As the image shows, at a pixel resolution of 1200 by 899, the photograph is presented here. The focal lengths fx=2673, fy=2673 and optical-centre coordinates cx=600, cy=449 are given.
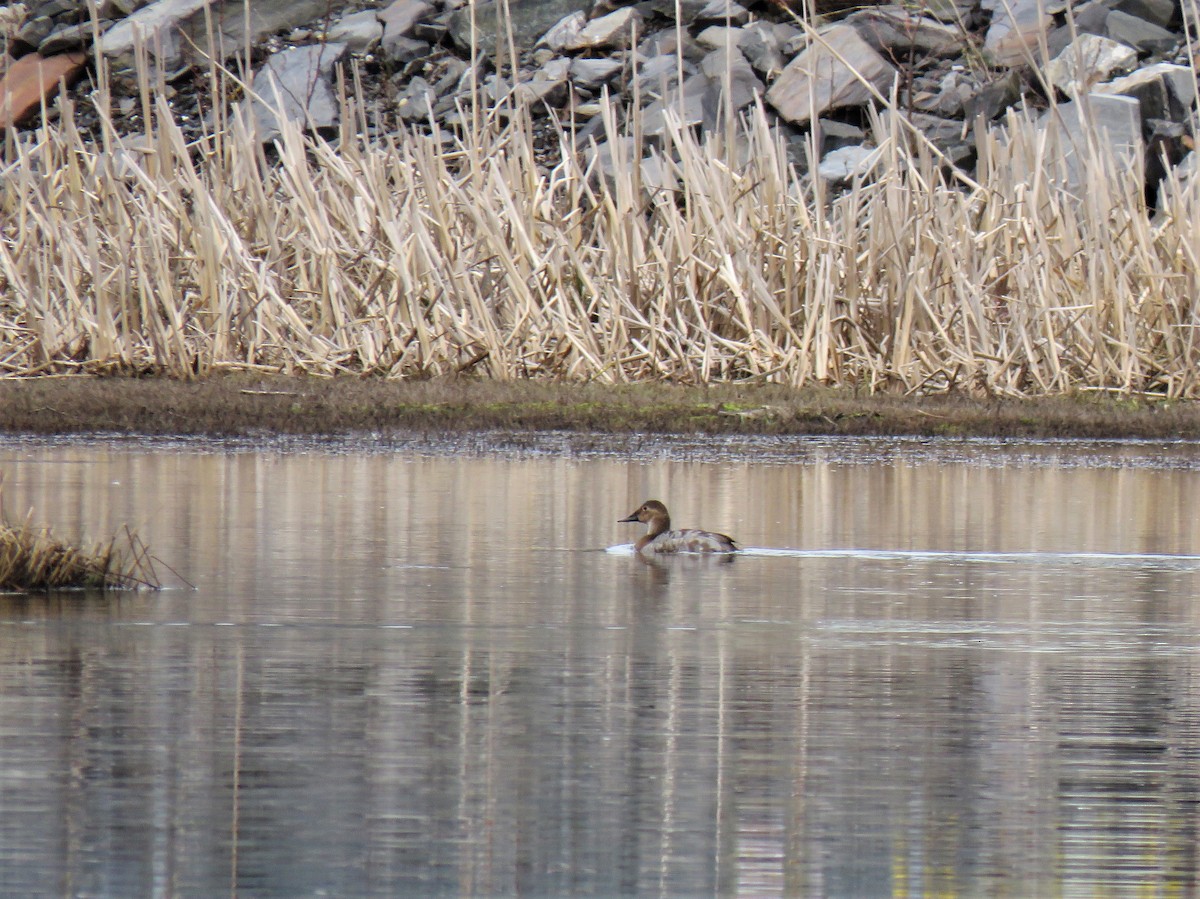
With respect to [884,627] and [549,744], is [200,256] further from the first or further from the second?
[549,744]

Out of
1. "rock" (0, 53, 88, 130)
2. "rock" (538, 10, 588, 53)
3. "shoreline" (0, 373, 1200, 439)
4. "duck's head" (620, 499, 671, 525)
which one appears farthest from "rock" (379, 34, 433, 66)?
"duck's head" (620, 499, 671, 525)

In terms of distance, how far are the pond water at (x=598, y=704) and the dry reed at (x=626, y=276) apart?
491 centimetres

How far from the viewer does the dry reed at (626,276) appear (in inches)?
578

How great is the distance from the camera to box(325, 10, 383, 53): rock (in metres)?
29.8

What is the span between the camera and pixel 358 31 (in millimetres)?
30156

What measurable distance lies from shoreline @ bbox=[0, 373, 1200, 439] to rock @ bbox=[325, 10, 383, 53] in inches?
629

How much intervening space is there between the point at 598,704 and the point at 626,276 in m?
10.2

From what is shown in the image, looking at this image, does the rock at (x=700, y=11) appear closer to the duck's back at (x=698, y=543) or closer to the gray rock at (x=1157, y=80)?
the gray rock at (x=1157, y=80)

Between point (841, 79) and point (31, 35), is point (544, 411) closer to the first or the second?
point (841, 79)

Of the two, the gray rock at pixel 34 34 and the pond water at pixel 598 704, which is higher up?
the gray rock at pixel 34 34

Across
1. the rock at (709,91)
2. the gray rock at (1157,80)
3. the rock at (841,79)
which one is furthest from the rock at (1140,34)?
the rock at (709,91)

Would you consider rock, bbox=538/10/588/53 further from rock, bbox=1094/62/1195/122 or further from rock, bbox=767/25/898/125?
rock, bbox=1094/62/1195/122

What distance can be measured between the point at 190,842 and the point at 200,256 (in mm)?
11684

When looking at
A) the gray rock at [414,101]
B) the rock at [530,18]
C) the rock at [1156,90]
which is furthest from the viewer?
the rock at [530,18]
